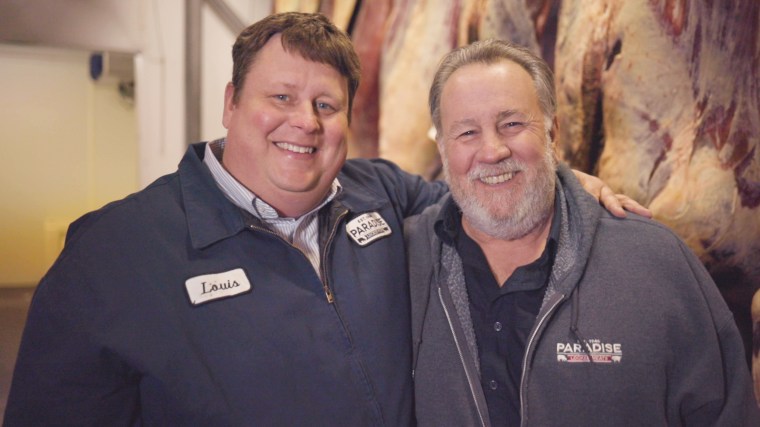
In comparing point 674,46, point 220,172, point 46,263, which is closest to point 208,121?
point 46,263

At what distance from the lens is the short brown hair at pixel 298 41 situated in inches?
50.4

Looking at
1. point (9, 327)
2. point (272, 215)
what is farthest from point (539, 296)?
point (9, 327)

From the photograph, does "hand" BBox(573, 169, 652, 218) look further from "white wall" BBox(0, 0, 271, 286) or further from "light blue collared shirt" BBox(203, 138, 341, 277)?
"white wall" BBox(0, 0, 271, 286)

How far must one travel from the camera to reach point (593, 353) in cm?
115

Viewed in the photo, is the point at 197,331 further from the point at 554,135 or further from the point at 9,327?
the point at 9,327

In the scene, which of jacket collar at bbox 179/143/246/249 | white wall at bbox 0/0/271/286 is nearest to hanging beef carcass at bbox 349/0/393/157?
white wall at bbox 0/0/271/286

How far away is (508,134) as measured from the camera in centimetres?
130

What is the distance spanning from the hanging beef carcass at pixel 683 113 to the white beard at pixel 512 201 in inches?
8.2

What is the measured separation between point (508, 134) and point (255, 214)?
22.6 inches

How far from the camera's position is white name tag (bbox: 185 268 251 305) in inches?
43.9

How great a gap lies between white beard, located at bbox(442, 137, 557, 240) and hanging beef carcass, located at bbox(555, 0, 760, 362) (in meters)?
0.21

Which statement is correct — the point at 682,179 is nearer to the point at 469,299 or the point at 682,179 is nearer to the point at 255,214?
the point at 469,299

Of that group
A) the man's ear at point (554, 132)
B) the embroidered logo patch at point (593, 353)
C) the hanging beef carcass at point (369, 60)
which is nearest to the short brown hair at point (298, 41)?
the man's ear at point (554, 132)

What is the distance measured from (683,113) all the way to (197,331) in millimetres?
1070
